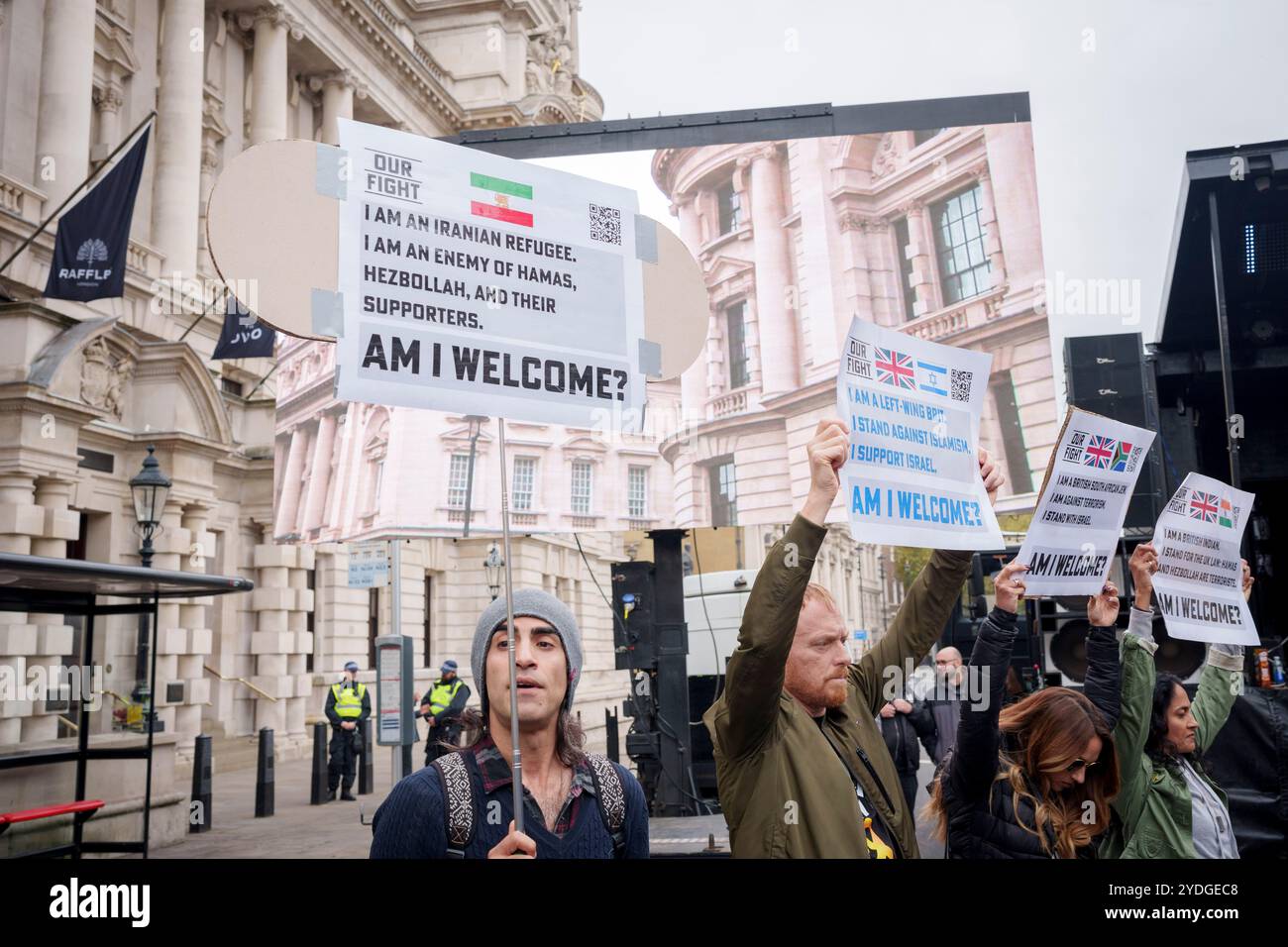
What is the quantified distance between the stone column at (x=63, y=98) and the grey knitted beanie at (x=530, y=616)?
68.9 feet

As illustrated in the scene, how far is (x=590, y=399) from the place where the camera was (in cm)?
288

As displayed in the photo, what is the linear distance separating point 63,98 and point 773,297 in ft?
63.8

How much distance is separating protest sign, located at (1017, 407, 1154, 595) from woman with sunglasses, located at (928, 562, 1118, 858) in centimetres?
58

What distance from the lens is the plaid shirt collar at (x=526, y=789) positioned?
7.57ft

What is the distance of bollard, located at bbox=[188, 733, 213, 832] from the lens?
497 inches

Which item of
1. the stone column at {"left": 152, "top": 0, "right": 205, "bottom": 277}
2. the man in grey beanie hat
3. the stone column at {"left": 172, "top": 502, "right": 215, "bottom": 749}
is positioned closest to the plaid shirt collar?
the man in grey beanie hat

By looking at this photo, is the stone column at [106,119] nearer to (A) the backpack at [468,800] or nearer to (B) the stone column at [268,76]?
(B) the stone column at [268,76]

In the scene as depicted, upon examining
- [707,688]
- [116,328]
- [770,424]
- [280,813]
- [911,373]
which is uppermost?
[116,328]

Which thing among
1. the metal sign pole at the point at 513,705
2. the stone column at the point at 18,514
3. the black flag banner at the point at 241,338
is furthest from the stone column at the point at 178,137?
the metal sign pole at the point at 513,705

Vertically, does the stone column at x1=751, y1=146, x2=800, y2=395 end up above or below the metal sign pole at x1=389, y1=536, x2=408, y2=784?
above

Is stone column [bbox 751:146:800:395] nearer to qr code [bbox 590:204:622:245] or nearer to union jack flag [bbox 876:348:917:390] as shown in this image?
union jack flag [bbox 876:348:917:390]

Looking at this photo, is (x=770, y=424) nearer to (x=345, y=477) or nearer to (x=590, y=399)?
(x=345, y=477)
